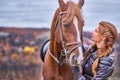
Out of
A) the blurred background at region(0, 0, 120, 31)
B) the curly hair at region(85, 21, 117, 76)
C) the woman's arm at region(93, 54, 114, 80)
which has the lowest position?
the woman's arm at region(93, 54, 114, 80)

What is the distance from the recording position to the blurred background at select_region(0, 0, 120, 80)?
3.97 metres

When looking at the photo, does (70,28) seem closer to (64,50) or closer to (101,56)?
(64,50)

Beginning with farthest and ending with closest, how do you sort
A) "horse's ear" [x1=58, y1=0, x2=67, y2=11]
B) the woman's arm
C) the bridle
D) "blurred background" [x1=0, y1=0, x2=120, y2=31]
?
1. "blurred background" [x1=0, y1=0, x2=120, y2=31]
2. "horse's ear" [x1=58, y1=0, x2=67, y2=11]
3. the bridle
4. the woman's arm

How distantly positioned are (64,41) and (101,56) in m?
0.31

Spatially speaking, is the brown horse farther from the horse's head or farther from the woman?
the woman

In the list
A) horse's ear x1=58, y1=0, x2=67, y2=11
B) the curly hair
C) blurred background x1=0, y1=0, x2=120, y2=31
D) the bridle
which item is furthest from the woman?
blurred background x1=0, y1=0, x2=120, y2=31

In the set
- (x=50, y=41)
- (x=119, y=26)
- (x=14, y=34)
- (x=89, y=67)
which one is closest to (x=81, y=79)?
(x=89, y=67)

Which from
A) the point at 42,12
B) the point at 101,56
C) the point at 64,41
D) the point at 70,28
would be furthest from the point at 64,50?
the point at 42,12

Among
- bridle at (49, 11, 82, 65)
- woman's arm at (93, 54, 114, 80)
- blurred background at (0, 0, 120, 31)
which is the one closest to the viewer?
woman's arm at (93, 54, 114, 80)

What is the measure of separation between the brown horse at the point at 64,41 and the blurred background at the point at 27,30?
1.29 ft

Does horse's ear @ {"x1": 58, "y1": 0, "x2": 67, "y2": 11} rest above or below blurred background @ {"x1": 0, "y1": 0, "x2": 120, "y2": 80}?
above

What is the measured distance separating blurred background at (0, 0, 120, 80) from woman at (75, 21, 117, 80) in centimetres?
55

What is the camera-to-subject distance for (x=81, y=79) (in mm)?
3486

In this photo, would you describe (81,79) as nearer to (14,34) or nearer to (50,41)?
(50,41)
